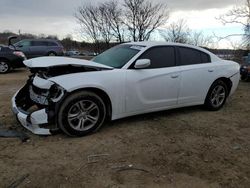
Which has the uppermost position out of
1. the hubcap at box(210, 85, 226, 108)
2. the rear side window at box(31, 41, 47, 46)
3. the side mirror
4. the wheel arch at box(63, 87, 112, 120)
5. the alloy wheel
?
the side mirror

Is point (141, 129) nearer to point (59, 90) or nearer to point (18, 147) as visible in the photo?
point (59, 90)

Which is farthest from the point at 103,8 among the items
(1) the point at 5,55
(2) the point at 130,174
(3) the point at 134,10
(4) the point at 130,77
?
(2) the point at 130,174

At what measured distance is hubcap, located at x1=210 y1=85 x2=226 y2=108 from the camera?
248 inches

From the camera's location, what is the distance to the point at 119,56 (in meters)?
5.45

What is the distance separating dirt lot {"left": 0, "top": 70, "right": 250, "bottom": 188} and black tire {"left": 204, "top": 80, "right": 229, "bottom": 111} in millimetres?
754

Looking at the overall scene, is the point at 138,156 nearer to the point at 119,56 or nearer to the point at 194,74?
the point at 119,56

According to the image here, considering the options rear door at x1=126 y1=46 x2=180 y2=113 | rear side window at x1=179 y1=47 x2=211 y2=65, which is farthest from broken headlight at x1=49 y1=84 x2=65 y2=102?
rear side window at x1=179 y1=47 x2=211 y2=65

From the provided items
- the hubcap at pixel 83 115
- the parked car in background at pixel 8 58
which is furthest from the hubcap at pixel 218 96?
the parked car in background at pixel 8 58

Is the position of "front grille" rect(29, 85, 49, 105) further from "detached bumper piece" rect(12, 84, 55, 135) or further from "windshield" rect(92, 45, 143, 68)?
"windshield" rect(92, 45, 143, 68)

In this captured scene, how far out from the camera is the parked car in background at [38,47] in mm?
17266

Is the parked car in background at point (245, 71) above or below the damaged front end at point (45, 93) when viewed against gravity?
below

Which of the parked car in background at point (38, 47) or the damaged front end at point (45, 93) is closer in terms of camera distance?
the damaged front end at point (45, 93)

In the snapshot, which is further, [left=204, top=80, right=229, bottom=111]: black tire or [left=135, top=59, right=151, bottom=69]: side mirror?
[left=204, top=80, right=229, bottom=111]: black tire

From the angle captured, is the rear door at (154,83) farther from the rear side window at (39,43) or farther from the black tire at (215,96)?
the rear side window at (39,43)
